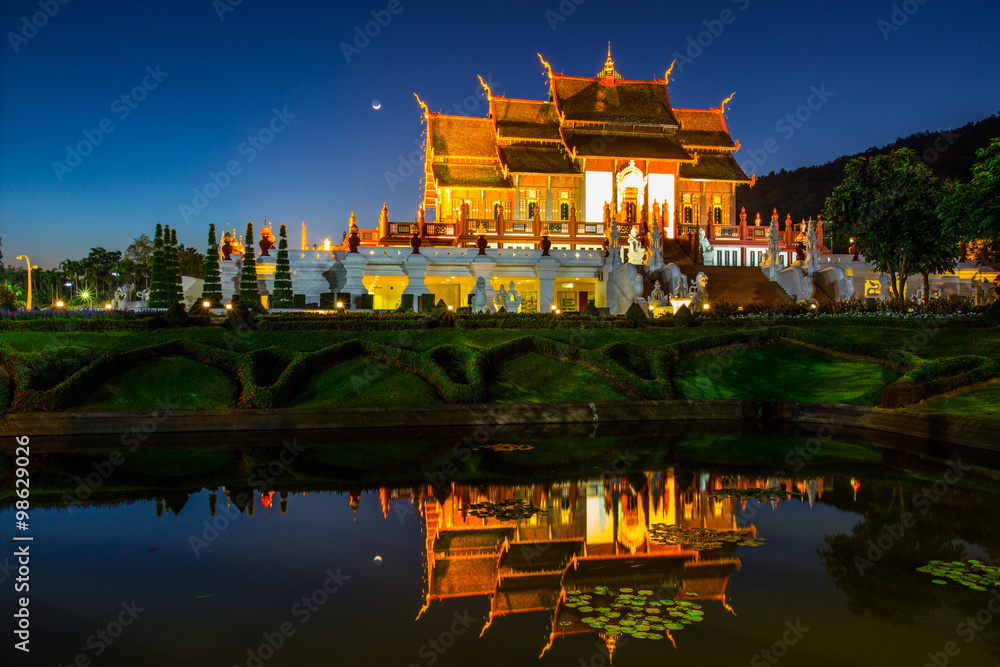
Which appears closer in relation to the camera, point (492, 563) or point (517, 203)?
point (492, 563)

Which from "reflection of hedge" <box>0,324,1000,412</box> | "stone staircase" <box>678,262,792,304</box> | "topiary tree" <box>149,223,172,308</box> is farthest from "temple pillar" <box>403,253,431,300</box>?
"stone staircase" <box>678,262,792,304</box>

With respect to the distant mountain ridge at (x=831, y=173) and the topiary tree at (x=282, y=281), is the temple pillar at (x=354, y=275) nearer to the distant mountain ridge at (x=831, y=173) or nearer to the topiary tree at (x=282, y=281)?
the topiary tree at (x=282, y=281)

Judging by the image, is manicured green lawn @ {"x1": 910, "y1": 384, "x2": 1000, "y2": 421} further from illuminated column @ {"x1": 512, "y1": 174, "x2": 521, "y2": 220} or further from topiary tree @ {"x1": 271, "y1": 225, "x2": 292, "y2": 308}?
illuminated column @ {"x1": 512, "y1": 174, "x2": 521, "y2": 220}

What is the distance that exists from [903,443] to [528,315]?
11124 millimetres

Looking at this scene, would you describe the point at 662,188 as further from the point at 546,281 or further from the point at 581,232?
the point at 546,281

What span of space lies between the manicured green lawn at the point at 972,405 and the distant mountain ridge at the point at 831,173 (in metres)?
50.6

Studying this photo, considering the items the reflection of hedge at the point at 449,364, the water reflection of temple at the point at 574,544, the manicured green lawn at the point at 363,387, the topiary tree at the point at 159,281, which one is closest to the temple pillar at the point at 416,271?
the topiary tree at the point at 159,281

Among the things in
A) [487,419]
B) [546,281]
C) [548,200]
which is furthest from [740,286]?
[548,200]

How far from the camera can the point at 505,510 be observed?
31.0 feet

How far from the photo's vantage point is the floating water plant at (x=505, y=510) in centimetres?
919

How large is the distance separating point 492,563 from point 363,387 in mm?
10154

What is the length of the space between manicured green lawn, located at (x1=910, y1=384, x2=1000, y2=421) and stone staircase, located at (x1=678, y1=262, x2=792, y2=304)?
13.0m

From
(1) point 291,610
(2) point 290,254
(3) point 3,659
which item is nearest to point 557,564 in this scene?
(1) point 291,610

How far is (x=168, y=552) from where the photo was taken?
26.3 feet
